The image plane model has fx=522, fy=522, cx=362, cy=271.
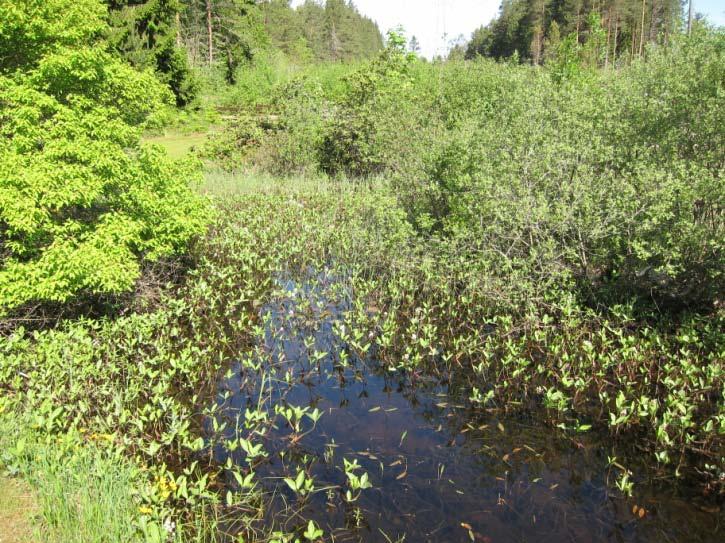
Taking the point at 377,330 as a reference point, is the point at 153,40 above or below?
above

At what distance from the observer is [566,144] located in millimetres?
7883

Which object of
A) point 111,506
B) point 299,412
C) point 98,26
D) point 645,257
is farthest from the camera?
point 98,26

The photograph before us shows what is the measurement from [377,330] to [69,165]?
4461 millimetres

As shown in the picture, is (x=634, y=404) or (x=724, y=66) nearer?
(x=634, y=404)

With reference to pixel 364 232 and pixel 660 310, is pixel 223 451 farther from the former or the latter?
pixel 660 310

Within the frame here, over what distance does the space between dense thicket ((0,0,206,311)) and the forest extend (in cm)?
4

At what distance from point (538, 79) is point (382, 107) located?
652 cm

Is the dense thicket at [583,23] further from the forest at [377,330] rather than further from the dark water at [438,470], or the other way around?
the dark water at [438,470]

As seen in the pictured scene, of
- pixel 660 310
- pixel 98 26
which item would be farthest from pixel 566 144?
pixel 98 26

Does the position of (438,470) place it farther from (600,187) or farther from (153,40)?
(153,40)

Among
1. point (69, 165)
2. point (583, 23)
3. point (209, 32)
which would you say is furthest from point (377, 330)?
point (583, 23)

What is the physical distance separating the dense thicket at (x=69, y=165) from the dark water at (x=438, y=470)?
2.28 meters

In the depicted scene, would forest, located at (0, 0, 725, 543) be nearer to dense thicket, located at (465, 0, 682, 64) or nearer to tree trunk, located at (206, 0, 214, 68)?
tree trunk, located at (206, 0, 214, 68)

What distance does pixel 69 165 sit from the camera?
620 cm
